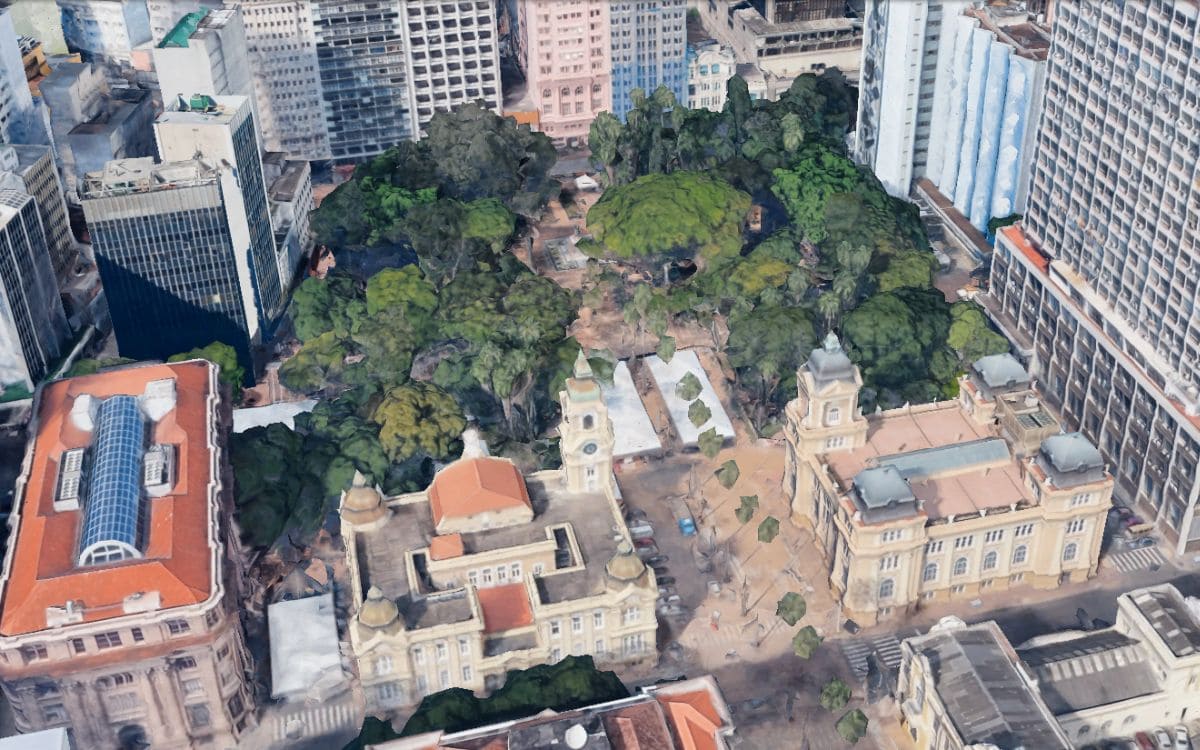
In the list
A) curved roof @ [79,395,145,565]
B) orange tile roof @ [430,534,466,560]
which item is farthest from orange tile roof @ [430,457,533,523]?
curved roof @ [79,395,145,565]

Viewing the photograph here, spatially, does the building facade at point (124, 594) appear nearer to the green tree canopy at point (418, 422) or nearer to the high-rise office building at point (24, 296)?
the green tree canopy at point (418, 422)

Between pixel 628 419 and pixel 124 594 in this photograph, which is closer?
pixel 124 594

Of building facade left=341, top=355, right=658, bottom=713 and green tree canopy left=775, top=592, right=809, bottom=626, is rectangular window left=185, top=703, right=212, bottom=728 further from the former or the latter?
green tree canopy left=775, top=592, right=809, bottom=626

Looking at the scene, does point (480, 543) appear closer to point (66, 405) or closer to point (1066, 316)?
point (66, 405)

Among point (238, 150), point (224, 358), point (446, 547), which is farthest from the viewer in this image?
point (238, 150)

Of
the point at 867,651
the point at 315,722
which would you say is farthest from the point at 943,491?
the point at 315,722

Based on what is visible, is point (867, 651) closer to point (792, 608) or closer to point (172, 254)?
point (792, 608)
